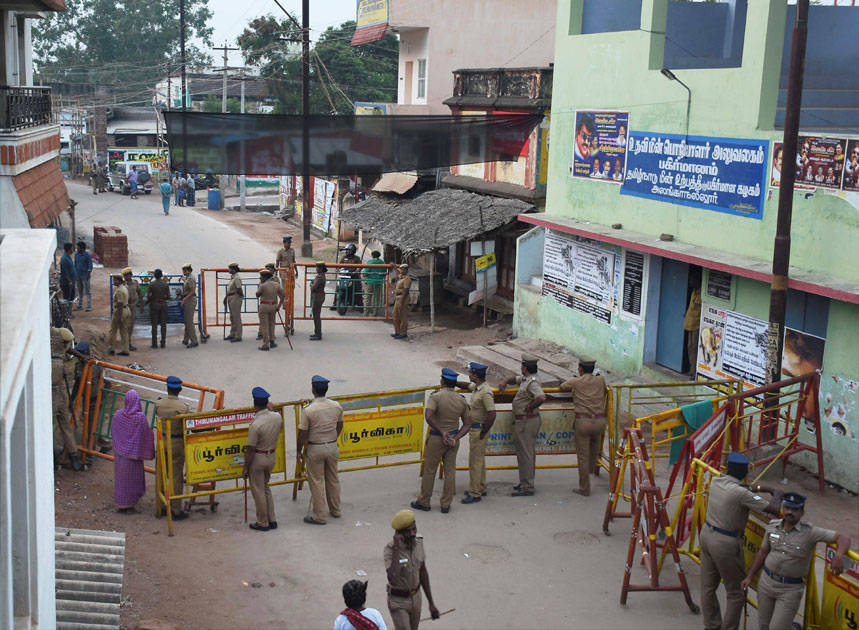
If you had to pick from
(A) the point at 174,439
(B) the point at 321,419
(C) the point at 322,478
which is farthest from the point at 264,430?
(A) the point at 174,439

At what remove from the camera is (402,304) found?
18.8 m

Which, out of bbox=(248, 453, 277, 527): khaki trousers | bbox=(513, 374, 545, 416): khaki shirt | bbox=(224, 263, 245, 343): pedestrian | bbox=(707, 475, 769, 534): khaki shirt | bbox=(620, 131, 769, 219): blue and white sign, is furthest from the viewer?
bbox=(224, 263, 245, 343): pedestrian

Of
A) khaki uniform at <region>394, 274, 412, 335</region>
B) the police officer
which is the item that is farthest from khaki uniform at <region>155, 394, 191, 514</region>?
khaki uniform at <region>394, 274, 412, 335</region>

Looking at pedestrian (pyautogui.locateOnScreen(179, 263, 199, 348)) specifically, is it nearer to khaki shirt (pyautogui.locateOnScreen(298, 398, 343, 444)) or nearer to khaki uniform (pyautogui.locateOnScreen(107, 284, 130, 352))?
khaki uniform (pyautogui.locateOnScreen(107, 284, 130, 352))

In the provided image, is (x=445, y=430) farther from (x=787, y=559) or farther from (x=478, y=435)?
(x=787, y=559)

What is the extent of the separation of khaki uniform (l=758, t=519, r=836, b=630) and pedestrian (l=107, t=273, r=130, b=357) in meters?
12.3

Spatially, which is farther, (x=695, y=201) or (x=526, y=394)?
(x=695, y=201)

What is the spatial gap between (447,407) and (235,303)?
28.5 ft

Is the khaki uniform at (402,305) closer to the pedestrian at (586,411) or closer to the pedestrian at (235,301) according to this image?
the pedestrian at (235,301)

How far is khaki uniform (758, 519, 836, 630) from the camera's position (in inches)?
269

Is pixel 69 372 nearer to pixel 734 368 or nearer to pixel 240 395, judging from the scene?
pixel 240 395

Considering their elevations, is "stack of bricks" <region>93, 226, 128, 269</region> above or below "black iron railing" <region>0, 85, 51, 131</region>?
below

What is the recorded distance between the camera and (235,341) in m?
18.3

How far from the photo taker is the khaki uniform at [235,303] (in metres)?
17.5
